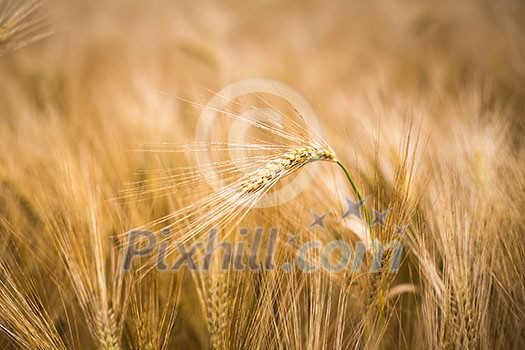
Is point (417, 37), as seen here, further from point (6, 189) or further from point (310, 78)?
point (6, 189)

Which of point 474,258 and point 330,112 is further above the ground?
point 330,112

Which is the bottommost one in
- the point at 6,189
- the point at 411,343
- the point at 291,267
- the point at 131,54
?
the point at 411,343

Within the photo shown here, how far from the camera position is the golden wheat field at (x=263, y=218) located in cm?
Answer: 62

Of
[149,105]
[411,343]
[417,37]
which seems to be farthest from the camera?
[417,37]

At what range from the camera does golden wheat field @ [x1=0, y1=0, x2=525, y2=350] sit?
62 cm

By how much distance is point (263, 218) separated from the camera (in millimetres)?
745

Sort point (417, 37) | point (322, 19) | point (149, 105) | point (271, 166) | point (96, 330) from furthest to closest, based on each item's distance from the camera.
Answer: point (322, 19) → point (417, 37) → point (149, 105) → point (96, 330) → point (271, 166)

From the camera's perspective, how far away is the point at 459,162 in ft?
2.97

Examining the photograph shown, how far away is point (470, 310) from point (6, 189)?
1.26 metres

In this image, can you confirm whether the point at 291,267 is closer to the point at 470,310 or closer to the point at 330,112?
the point at 470,310

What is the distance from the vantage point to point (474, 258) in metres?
0.67

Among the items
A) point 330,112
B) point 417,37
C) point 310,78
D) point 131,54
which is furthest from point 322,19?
point 330,112

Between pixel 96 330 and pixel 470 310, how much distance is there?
0.72 m

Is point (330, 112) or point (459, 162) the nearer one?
point (459, 162)
